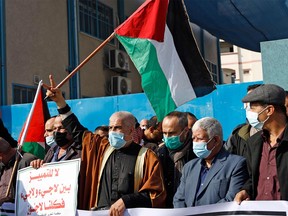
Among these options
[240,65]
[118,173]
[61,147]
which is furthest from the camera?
[240,65]

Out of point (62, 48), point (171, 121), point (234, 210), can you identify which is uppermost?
point (62, 48)

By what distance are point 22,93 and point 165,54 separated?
29.6 ft

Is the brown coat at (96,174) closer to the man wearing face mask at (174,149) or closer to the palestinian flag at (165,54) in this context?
the man wearing face mask at (174,149)

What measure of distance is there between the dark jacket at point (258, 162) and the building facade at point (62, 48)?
8.68 m

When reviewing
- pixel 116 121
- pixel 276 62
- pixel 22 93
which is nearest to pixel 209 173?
pixel 116 121

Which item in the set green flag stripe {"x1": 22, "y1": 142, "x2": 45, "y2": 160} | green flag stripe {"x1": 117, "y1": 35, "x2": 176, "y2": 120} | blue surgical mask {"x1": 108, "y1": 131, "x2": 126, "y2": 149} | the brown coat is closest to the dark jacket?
the brown coat

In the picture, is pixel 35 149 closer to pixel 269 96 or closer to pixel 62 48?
pixel 269 96

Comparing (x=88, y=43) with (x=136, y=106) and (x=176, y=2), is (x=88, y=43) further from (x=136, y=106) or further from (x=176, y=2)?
(x=176, y=2)

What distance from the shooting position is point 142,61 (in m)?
5.59

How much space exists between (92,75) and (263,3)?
9598 mm

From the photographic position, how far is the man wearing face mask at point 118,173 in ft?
15.1

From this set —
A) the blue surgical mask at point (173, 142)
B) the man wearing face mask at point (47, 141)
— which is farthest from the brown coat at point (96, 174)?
the man wearing face mask at point (47, 141)

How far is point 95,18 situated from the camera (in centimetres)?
1725

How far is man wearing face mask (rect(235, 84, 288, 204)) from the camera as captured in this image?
4043 mm
